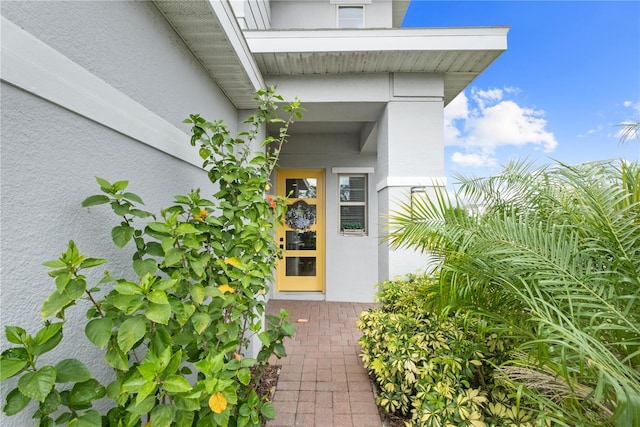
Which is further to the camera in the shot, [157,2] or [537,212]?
[537,212]

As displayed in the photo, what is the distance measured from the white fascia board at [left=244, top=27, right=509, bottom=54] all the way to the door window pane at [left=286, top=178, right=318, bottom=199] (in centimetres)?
275

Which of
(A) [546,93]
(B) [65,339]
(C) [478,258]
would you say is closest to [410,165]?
(C) [478,258]

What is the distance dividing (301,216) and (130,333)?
466 cm

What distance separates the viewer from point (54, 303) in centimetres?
74

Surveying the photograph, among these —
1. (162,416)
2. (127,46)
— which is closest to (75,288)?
(162,416)

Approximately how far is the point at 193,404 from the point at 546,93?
10810 millimetres

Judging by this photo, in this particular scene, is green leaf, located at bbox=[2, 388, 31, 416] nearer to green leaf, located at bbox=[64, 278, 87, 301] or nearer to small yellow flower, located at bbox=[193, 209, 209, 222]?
green leaf, located at bbox=[64, 278, 87, 301]

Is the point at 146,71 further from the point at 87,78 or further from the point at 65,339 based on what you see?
the point at 65,339

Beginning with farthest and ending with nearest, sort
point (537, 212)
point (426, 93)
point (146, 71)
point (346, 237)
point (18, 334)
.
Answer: point (346, 237) → point (426, 93) → point (537, 212) → point (146, 71) → point (18, 334)

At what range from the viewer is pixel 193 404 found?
35.3 inches

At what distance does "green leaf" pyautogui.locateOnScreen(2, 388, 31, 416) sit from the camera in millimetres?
694

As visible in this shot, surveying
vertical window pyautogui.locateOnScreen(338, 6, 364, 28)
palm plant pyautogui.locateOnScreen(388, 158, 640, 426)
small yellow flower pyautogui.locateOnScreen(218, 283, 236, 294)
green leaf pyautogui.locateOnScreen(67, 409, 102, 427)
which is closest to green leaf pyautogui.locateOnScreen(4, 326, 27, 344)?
green leaf pyautogui.locateOnScreen(67, 409, 102, 427)

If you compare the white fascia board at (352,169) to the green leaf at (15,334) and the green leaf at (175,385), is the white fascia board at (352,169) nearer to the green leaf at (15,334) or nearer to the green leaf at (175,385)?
the green leaf at (175,385)

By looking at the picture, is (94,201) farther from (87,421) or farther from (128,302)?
(87,421)
